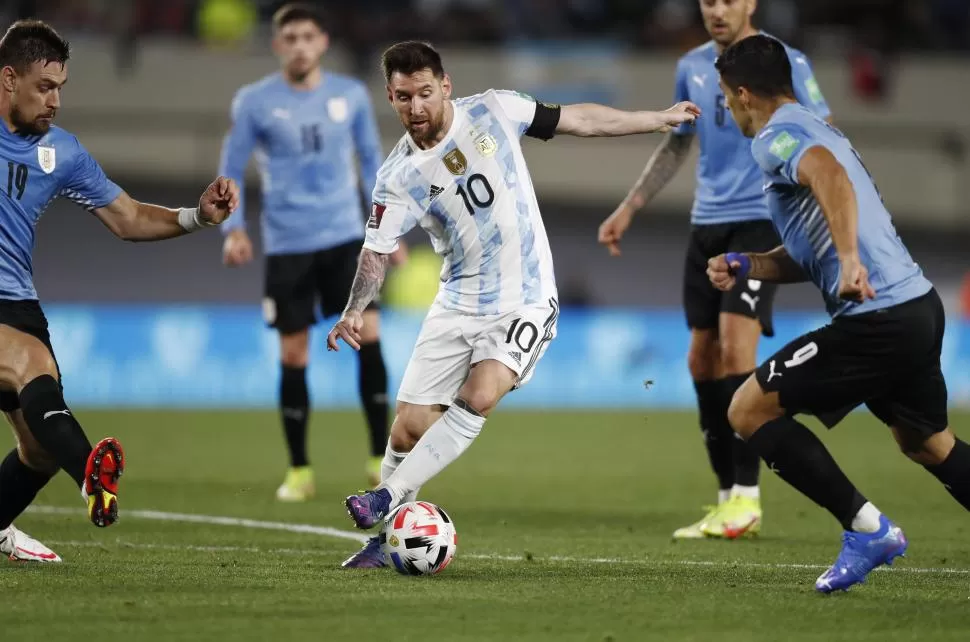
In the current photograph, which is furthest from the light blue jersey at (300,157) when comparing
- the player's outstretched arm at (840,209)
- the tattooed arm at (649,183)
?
the player's outstretched arm at (840,209)

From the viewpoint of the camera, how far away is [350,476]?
1052 cm

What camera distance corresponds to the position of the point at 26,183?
243 inches

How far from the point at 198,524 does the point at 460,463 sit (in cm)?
378

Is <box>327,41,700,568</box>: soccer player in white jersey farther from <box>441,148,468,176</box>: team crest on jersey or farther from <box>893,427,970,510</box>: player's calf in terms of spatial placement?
<box>893,427,970,510</box>: player's calf

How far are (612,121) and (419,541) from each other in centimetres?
200

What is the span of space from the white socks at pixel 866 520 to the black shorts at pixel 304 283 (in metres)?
4.63

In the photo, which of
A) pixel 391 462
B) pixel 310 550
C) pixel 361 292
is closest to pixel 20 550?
pixel 310 550

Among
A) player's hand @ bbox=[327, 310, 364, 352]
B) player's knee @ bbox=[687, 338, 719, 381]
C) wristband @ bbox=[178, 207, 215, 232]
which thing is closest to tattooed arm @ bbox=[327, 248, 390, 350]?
player's hand @ bbox=[327, 310, 364, 352]

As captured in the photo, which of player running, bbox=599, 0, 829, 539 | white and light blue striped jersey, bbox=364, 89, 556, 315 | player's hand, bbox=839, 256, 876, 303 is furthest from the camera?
player running, bbox=599, 0, 829, 539

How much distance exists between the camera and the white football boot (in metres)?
6.42

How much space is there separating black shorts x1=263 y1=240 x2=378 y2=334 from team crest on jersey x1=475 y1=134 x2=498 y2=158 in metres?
3.33

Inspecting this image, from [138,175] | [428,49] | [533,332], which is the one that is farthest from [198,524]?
[138,175]

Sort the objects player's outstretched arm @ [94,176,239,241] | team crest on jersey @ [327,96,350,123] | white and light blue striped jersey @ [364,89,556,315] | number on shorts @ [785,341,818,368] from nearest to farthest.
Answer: number on shorts @ [785,341,818,368] → white and light blue striped jersey @ [364,89,556,315] → player's outstretched arm @ [94,176,239,241] → team crest on jersey @ [327,96,350,123]

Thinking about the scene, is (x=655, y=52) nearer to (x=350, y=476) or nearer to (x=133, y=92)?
(x=133, y=92)
